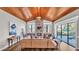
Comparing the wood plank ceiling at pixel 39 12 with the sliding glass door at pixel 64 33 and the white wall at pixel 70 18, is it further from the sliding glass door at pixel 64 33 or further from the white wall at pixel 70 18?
the sliding glass door at pixel 64 33

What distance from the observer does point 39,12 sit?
219cm

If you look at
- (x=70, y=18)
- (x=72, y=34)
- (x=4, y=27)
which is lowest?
(x=72, y=34)

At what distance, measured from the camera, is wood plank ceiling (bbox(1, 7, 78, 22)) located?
215 cm

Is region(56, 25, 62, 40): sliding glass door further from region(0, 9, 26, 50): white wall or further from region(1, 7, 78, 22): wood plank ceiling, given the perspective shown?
region(0, 9, 26, 50): white wall

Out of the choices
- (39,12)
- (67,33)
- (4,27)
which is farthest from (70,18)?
(4,27)

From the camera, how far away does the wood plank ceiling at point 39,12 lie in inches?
84.7

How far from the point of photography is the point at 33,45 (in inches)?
88.0

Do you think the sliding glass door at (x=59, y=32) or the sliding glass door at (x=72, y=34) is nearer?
the sliding glass door at (x=72, y=34)

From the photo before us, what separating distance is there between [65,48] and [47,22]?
484 mm

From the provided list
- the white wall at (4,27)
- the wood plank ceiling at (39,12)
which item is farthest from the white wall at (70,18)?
the white wall at (4,27)

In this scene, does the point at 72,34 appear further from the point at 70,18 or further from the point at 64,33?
the point at 70,18

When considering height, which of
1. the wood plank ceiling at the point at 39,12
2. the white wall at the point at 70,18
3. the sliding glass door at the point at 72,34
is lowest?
the sliding glass door at the point at 72,34

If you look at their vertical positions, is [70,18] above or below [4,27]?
above

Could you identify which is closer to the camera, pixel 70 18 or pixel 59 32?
pixel 70 18
